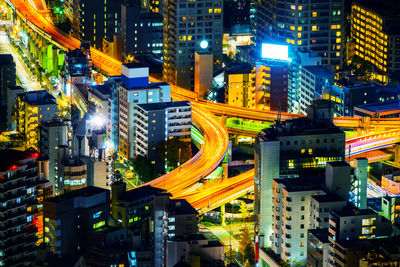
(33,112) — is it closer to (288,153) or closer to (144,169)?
(144,169)

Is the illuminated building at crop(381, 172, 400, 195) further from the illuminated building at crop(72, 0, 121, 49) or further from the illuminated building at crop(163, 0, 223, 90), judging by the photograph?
the illuminated building at crop(72, 0, 121, 49)

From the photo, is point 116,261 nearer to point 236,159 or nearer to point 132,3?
point 236,159

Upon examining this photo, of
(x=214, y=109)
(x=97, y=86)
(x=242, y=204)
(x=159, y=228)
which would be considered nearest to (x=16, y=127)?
(x=97, y=86)

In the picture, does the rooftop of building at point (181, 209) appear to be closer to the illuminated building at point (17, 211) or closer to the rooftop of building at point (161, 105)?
the illuminated building at point (17, 211)

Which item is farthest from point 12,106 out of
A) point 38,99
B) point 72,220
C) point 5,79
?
point 72,220

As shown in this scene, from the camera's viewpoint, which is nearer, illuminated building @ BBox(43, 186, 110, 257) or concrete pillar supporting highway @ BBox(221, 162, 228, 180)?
illuminated building @ BBox(43, 186, 110, 257)

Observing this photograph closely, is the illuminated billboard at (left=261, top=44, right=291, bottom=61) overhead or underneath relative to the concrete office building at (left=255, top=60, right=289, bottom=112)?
overhead

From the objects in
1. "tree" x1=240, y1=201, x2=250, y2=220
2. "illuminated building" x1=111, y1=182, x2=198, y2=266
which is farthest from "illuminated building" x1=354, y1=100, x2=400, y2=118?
"illuminated building" x1=111, y1=182, x2=198, y2=266
